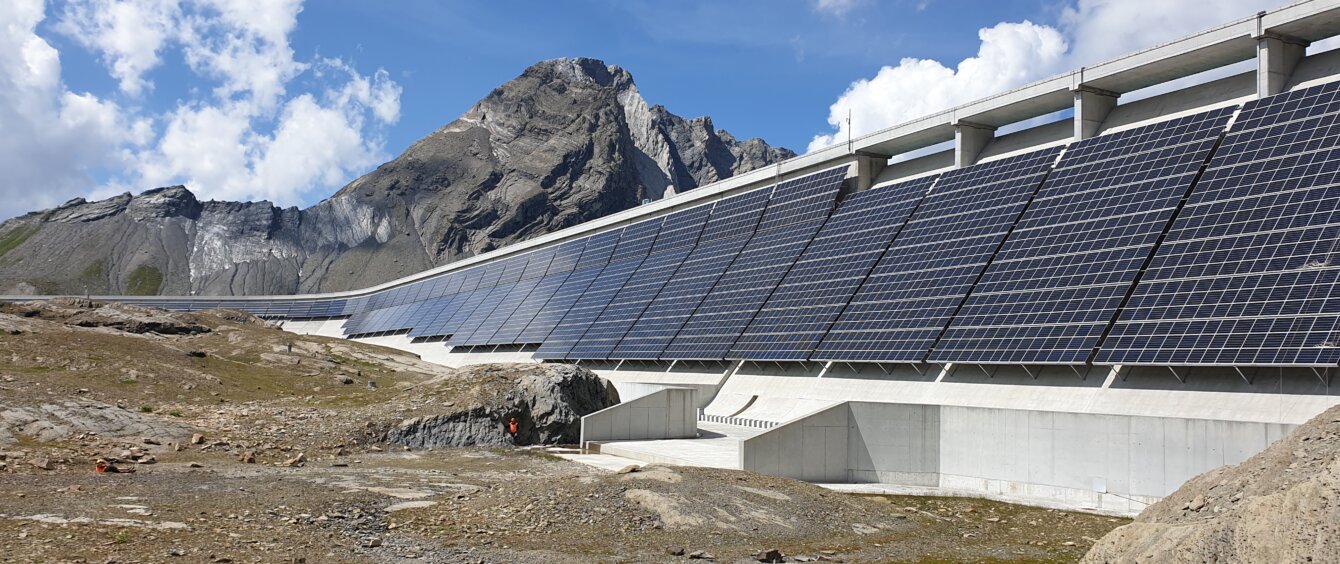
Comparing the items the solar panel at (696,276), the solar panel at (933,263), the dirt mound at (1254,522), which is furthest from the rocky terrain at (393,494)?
the solar panel at (696,276)

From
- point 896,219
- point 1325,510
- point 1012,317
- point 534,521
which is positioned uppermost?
point 896,219

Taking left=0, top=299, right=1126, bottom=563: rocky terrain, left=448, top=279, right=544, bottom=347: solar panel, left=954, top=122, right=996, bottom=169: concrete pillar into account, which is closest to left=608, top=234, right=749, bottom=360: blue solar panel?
left=0, top=299, right=1126, bottom=563: rocky terrain

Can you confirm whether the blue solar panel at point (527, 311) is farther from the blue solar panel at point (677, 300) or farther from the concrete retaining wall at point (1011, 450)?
the concrete retaining wall at point (1011, 450)

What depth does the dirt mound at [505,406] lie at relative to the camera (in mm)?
36594

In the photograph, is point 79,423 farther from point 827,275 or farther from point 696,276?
point 696,276

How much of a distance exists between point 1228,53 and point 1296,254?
→ 12.7 m

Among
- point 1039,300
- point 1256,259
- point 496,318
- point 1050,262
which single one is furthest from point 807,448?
point 496,318

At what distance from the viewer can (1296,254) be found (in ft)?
85.6

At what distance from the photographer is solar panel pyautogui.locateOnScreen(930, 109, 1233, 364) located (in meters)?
30.0

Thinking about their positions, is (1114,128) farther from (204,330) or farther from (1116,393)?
(204,330)

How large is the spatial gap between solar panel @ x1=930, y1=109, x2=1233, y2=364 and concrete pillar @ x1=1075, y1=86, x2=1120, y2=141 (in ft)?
9.27

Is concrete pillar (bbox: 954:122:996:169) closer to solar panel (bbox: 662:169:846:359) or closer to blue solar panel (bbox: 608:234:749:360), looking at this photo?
solar panel (bbox: 662:169:846:359)

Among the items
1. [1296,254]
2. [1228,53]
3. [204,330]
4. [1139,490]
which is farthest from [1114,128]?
[204,330]

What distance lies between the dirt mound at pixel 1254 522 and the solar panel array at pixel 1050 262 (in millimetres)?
8396
